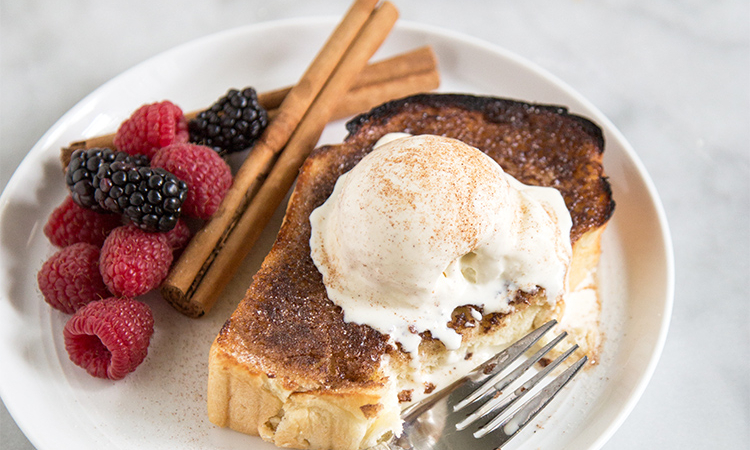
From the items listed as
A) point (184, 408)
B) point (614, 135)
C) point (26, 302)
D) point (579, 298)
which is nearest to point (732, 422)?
point (579, 298)

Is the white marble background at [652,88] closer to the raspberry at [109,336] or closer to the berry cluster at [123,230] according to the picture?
the berry cluster at [123,230]

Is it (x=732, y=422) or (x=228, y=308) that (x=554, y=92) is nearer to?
(x=732, y=422)

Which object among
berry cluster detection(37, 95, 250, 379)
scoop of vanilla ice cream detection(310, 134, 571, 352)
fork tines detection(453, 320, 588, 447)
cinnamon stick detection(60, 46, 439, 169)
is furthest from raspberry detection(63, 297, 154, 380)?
cinnamon stick detection(60, 46, 439, 169)

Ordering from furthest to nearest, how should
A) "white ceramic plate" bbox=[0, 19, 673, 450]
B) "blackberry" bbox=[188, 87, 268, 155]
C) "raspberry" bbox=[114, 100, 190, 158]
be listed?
"blackberry" bbox=[188, 87, 268, 155] < "raspberry" bbox=[114, 100, 190, 158] < "white ceramic plate" bbox=[0, 19, 673, 450]

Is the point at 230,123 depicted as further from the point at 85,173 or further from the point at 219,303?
the point at 219,303

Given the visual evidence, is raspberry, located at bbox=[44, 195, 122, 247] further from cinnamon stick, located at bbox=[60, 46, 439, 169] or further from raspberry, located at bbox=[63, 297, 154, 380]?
cinnamon stick, located at bbox=[60, 46, 439, 169]

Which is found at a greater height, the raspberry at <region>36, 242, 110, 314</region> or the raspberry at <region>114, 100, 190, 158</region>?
the raspberry at <region>114, 100, 190, 158</region>
